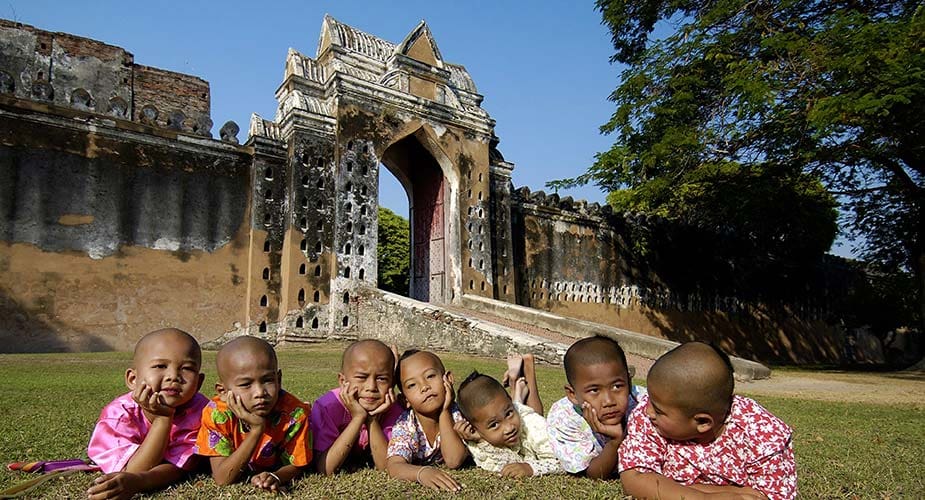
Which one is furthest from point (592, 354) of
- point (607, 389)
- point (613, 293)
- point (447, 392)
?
point (613, 293)

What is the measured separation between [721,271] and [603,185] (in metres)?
10.4

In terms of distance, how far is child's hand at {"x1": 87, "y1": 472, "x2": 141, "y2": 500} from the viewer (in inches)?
90.4

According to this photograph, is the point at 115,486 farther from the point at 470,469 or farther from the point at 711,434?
the point at 711,434

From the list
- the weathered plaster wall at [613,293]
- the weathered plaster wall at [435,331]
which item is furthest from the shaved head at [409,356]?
the weathered plaster wall at [613,293]

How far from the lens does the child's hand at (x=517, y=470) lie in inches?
112

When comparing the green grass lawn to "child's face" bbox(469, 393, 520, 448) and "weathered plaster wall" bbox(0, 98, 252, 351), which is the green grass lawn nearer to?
"child's face" bbox(469, 393, 520, 448)

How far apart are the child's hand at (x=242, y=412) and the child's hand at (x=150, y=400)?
238 millimetres

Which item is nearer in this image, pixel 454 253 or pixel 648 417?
pixel 648 417

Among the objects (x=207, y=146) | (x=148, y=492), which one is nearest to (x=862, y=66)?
(x=148, y=492)

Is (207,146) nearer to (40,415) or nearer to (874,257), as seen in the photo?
(40,415)

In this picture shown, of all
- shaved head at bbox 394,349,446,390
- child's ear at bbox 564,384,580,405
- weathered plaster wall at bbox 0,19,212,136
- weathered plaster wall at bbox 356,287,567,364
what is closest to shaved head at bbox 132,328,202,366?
shaved head at bbox 394,349,446,390

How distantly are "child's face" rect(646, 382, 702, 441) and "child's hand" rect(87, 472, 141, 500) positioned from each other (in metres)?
1.98

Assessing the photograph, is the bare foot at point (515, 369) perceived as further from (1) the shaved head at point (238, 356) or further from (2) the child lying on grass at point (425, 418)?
(1) the shaved head at point (238, 356)

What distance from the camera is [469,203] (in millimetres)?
14805
